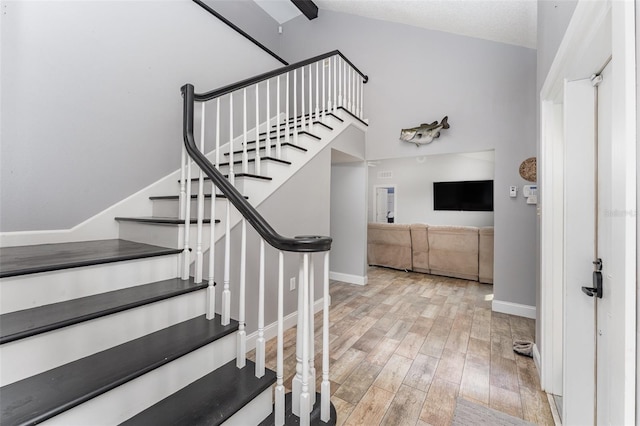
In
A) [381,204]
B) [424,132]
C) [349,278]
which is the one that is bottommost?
[349,278]

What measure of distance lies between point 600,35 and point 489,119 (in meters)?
2.25

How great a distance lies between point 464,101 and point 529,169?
108 centimetres

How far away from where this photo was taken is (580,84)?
1.37 meters

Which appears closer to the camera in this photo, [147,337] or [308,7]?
[147,337]

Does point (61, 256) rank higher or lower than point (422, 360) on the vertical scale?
higher

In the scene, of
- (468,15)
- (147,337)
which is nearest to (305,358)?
(147,337)

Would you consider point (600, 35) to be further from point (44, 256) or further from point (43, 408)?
point (44, 256)

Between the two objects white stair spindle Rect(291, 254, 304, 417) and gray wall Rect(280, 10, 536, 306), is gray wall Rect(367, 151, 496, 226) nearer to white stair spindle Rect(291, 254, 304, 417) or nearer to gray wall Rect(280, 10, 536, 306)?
gray wall Rect(280, 10, 536, 306)

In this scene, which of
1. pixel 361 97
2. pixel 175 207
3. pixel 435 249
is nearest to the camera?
pixel 175 207

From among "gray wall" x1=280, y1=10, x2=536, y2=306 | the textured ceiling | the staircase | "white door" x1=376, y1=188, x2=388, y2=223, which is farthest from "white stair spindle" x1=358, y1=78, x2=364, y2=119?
"white door" x1=376, y1=188, x2=388, y2=223

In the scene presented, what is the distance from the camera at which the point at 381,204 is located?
7672 millimetres

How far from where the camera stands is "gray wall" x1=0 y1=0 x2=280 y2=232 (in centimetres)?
178

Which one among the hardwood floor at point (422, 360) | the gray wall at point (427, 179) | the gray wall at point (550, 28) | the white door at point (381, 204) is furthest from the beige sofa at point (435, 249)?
the white door at point (381, 204)

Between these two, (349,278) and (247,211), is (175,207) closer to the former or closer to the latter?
(247,211)
